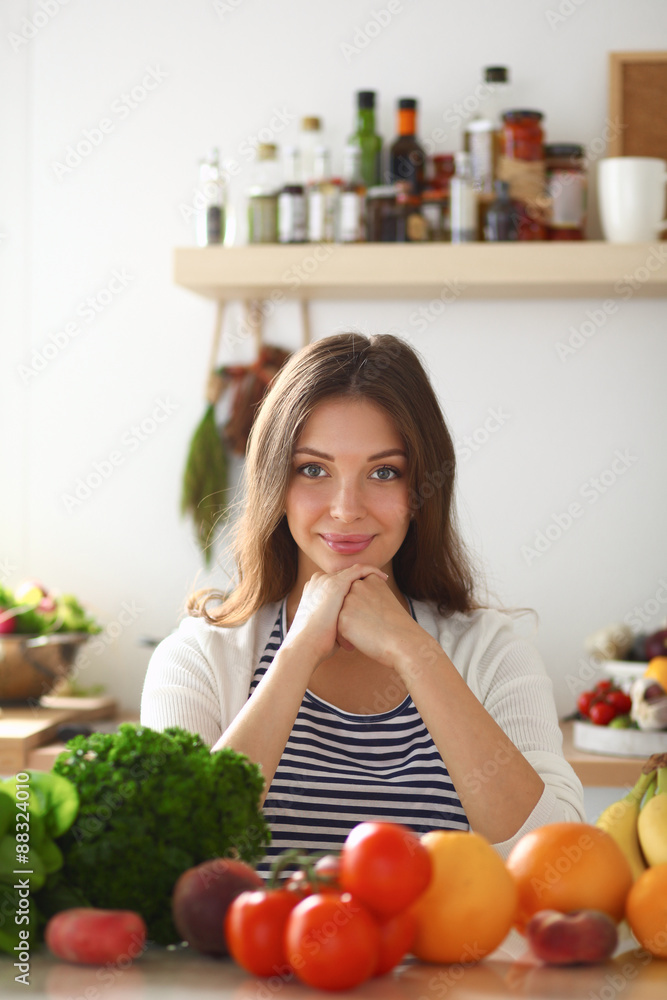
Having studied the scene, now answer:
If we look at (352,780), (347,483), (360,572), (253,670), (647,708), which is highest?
(347,483)

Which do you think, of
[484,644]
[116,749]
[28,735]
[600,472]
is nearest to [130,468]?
[28,735]

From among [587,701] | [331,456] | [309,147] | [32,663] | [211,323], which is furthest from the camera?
[211,323]

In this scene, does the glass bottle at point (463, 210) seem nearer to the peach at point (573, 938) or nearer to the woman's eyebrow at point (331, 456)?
the woman's eyebrow at point (331, 456)

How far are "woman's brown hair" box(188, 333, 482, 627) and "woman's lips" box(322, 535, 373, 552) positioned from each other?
0.08 metres

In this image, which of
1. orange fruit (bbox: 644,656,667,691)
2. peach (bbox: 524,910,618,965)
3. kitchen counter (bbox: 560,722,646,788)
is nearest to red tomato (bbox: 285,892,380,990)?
peach (bbox: 524,910,618,965)

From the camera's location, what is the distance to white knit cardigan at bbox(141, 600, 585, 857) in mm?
1227

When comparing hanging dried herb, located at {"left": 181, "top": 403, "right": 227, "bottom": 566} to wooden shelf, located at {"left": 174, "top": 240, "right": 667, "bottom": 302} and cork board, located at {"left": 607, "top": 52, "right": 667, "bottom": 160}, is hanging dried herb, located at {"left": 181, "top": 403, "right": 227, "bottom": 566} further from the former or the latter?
cork board, located at {"left": 607, "top": 52, "right": 667, "bottom": 160}

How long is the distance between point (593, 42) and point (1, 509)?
6.02ft

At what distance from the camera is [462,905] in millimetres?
597

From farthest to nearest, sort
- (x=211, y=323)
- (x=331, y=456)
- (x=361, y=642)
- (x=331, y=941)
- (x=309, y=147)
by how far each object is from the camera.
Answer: (x=211, y=323)
(x=309, y=147)
(x=331, y=456)
(x=361, y=642)
(x=331, y=941)

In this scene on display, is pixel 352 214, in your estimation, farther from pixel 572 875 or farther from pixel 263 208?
pixel 572 875

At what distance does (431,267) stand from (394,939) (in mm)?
1809

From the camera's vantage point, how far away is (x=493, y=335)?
244 centimetres

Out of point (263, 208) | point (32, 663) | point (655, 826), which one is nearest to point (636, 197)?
point (263, 208)
